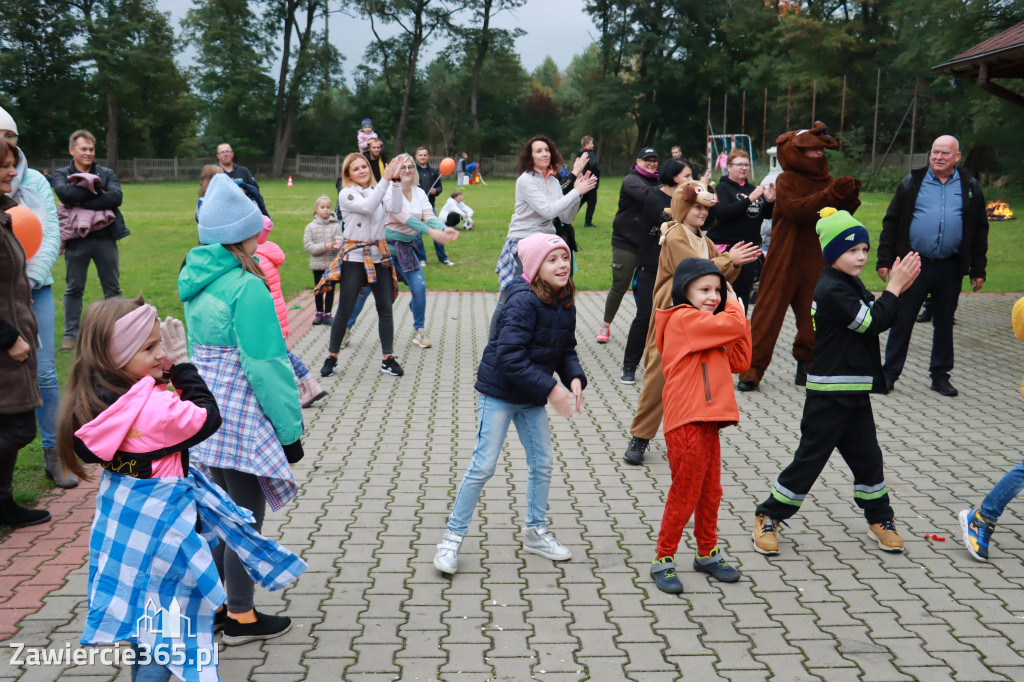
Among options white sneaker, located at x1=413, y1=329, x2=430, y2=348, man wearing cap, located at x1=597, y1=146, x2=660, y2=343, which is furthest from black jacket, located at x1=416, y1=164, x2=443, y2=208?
man wearing cap, located at x1=597, y1=146, x2=660, y2=343

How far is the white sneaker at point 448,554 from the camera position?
14.8 feet

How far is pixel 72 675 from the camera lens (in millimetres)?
3588

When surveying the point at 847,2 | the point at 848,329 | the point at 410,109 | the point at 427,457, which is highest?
the point at 847,2

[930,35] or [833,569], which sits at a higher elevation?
[930,35]

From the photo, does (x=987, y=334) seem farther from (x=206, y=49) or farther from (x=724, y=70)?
(x=206, y=49)

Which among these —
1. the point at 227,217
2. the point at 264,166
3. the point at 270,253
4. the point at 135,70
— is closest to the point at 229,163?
the point at 270,253

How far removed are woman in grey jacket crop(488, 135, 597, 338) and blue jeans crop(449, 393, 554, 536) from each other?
285cm

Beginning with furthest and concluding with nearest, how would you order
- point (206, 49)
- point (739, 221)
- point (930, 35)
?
point (206, 49) → point (930, 35) → point (739, 221)

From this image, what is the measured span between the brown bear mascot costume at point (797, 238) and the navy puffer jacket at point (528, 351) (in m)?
3.71

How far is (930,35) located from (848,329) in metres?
29.6

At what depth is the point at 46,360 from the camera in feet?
18.4

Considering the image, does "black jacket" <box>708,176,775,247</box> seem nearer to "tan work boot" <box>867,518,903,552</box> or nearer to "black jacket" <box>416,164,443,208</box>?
"tan work boot" <box>867,518,903,552</box>

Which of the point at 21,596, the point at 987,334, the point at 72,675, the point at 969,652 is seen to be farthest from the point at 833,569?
the point at 987,334

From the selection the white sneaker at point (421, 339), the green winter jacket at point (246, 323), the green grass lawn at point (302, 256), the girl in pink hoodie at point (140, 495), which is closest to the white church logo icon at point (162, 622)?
the girl in pink hoodie at point (140, 495)
